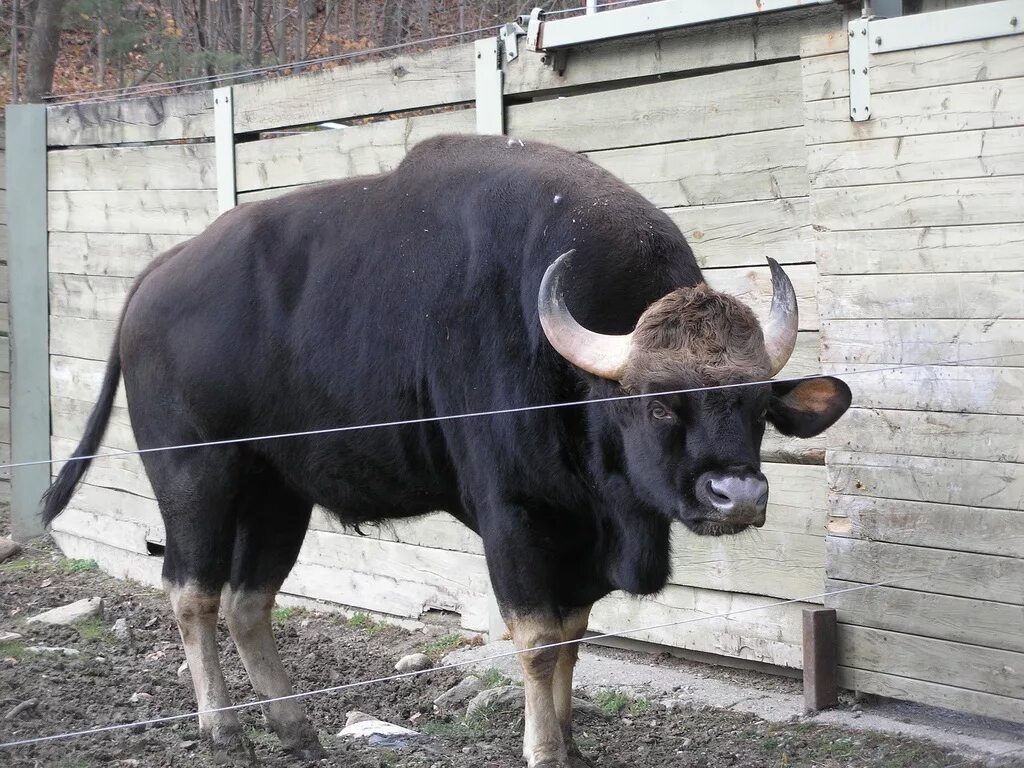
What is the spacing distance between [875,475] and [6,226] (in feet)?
25.8

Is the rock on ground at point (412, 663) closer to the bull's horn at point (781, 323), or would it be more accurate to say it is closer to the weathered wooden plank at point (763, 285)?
the weathered wooden plank at point (763, 285)

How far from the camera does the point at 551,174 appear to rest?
5.08 m

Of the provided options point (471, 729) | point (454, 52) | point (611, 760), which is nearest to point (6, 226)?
point (454, 52)

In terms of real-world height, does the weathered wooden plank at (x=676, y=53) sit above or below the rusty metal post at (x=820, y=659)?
above

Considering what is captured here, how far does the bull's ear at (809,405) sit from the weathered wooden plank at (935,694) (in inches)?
62.6

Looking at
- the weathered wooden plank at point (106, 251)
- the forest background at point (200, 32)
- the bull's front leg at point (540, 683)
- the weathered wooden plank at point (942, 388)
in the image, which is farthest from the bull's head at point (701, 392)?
the forest background at point (200, 32)

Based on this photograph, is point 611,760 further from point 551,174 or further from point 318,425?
point 551,174

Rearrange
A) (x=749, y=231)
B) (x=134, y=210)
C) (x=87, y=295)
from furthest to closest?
(x=87, y=295) < (x=134, y=210) < (x=749, y=231)

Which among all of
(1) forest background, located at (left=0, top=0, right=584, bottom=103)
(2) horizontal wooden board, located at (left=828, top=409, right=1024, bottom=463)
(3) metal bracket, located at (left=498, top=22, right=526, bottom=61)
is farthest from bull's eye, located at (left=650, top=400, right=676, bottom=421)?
(1) forest background, located at (left=0, top=0, right=584, bottom=103)

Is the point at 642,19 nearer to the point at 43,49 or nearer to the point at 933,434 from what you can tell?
the point at 933,434

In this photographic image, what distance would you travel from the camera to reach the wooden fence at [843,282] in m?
5.17

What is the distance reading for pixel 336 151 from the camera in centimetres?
781

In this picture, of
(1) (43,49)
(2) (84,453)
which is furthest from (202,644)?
(1) (43,49)

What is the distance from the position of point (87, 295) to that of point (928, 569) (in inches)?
264
